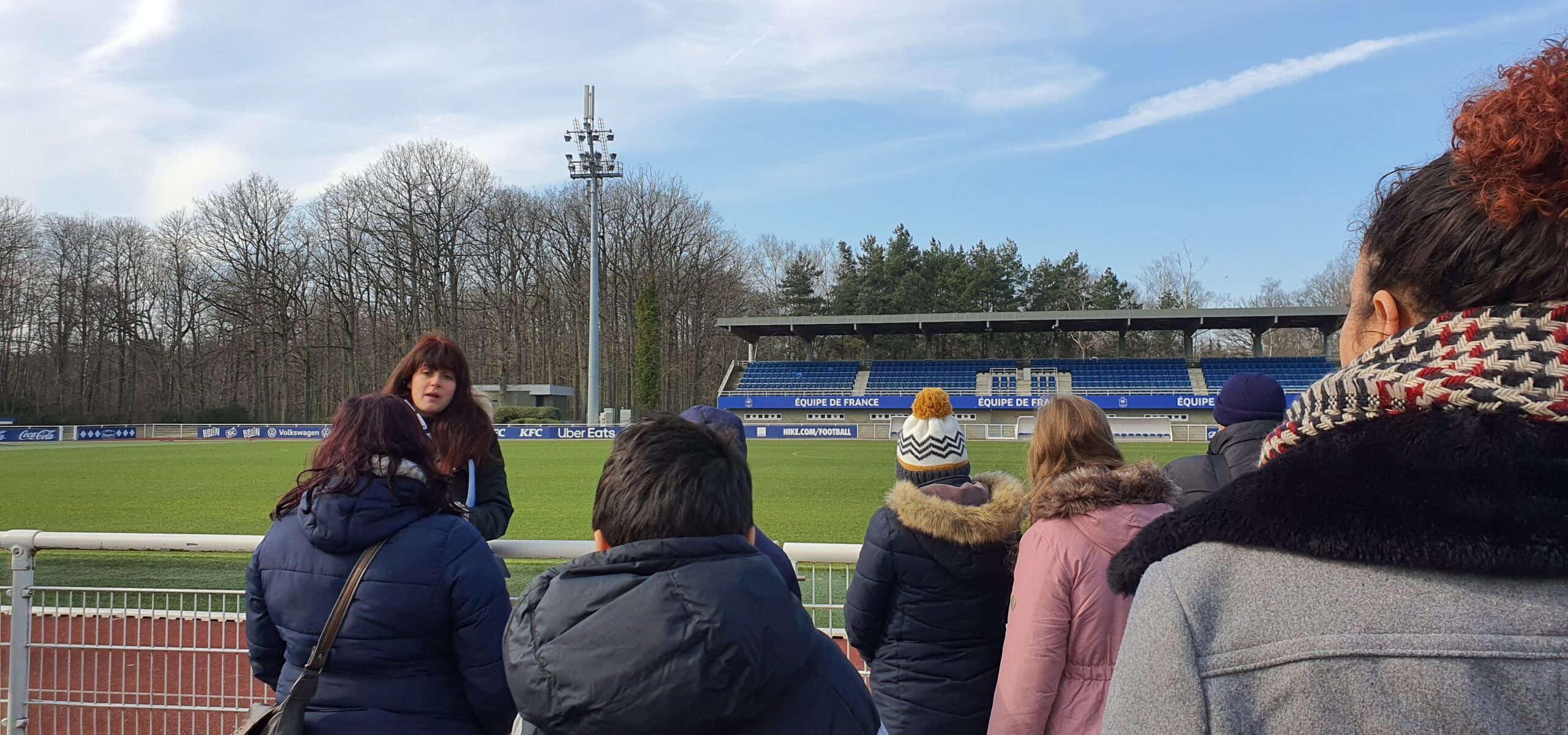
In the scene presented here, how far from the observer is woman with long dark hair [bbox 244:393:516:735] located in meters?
2.54

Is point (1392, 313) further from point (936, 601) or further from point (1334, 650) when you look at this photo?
point (936, 601)

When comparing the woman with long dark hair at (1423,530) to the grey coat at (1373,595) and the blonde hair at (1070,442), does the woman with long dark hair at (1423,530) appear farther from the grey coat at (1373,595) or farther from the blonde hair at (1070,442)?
the blonde hair at (1070,442)

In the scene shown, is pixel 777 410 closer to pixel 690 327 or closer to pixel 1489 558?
pixel 690 327

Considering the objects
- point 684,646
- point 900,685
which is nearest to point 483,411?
point 900,685

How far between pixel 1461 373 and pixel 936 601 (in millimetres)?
2238

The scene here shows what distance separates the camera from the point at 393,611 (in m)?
2.53

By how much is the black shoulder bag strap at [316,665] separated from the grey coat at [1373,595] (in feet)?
7.26

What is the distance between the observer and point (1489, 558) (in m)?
0.90

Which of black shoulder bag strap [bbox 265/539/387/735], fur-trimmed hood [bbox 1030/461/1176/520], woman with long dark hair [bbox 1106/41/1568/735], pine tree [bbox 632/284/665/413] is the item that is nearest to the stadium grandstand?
pine tree [bbox 632/284/665/413]

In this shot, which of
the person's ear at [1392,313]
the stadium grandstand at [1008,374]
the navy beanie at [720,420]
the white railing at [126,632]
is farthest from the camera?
A: the stadium grandstand at [1008,374]

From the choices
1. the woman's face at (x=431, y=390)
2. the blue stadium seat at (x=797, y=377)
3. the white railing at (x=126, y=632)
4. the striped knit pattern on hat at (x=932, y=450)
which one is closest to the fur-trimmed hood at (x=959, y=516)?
the striped knit pattern on hat at (x=932, y=450)

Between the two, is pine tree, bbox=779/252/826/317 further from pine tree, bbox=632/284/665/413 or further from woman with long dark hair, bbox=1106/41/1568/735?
woman with long dark hair, bbox=1106/41/1568/735

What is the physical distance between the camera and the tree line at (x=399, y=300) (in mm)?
55000

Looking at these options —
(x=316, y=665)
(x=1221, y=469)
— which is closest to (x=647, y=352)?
(x=1221, y=469)
